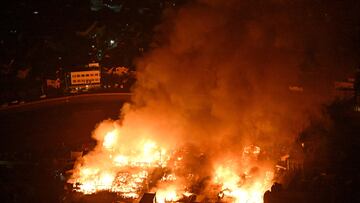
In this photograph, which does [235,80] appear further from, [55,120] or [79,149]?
[55,120]

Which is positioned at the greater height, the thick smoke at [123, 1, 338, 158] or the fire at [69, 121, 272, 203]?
the thick smoke at [123, 1, 338, 158]

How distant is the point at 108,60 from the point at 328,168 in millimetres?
13600

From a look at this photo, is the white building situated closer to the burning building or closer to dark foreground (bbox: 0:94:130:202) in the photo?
dark foreground (bbox: 0:94:130:202)

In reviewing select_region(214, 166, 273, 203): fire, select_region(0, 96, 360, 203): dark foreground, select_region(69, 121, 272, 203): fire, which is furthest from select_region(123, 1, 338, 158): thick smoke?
select_region(214, 166, 273, 203): fire

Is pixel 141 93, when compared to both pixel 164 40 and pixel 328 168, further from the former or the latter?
pixel 328 168

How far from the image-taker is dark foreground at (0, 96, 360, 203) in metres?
10.8

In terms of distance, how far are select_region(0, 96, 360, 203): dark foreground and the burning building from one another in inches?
22.3

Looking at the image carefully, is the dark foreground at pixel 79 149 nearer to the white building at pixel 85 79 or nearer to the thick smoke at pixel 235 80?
the thick smoke at pixel 235 80

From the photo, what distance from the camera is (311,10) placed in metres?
13.8

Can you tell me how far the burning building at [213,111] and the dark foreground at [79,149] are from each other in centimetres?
57

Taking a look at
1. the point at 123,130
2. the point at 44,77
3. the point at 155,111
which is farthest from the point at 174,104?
the point at 44,77

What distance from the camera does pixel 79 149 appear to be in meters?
14.1

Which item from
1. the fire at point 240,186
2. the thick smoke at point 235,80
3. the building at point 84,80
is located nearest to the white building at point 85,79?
the building at point 84,80

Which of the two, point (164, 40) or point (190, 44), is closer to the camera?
point (190, 44)
